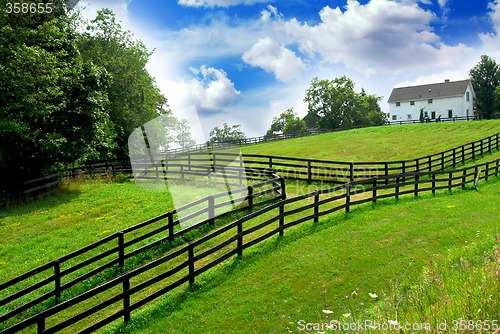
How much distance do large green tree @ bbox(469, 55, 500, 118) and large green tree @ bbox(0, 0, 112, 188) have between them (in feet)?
222

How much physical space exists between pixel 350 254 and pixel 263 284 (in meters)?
Result: 2.47

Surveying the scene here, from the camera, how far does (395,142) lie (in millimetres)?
38719

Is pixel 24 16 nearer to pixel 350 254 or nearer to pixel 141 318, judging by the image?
pixel 141 318

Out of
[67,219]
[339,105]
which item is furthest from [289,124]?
[67,219]

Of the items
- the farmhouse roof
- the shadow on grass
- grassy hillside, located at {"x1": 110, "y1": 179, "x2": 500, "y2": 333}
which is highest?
the farmhouse roof

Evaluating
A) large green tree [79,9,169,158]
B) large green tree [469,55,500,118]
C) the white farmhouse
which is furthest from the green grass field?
large green tree [469,55,500,118]

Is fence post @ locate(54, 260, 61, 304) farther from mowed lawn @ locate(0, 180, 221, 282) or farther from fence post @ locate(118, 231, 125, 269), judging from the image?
mowed lawn @ locate(0, 180, 221, 282)

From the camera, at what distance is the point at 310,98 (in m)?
75.8

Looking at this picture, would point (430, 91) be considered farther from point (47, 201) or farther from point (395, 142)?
point (47, 201)

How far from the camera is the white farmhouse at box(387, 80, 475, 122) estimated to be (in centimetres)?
6366

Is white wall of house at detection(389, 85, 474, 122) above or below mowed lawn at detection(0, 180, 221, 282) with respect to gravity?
above

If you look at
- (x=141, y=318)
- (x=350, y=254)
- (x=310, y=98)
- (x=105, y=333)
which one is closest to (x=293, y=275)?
(x=350, y=254)

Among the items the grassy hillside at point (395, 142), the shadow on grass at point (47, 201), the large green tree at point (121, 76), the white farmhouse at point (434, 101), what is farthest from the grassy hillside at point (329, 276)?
the white farmhouse at point (434, 101)

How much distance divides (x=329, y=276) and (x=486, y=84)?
74708 mm
